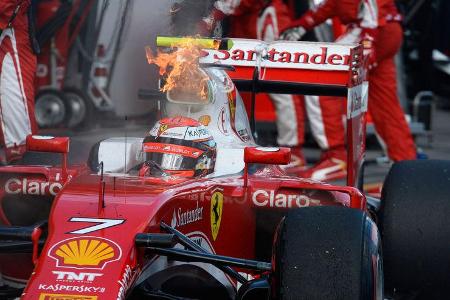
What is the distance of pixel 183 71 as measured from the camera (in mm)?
5316

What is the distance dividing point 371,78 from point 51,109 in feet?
11.1

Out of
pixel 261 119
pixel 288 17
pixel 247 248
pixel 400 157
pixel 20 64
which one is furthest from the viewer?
pixel 261 119

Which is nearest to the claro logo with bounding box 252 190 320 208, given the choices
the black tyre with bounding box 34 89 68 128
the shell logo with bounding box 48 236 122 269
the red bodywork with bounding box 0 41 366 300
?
the red bodywork with bounding box 0 41 366 300

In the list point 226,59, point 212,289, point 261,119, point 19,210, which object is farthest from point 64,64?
point 212,289

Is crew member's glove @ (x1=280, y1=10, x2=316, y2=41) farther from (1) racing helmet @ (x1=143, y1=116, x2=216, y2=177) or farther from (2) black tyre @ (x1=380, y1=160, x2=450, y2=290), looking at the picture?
(1) racing helmet @ (x1=143, y1=116, x2=216, y2=177)

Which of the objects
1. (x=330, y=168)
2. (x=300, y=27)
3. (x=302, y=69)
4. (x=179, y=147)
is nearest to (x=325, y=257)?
(x=179, y=147)

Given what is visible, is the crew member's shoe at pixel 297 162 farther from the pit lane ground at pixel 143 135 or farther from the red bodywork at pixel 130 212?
the red bodywork at pixel 130 212

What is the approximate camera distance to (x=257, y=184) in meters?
4.92

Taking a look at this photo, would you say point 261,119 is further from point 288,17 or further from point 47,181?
point 47,181

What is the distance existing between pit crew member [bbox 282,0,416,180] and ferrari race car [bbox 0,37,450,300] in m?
1.99

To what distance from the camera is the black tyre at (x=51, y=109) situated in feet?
35.1

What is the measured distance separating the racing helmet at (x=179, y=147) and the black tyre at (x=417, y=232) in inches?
33.9

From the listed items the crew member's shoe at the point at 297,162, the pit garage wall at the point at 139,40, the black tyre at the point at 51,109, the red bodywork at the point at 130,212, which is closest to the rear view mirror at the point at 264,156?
the red bodywork at the point at 130,212

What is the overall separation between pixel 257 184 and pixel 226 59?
5.32 ft
